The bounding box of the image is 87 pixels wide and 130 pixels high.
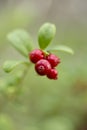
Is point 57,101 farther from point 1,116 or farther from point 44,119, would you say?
point 1,116

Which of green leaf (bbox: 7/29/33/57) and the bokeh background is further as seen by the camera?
the bokeh background

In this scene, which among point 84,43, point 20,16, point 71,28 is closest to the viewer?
point 20,16

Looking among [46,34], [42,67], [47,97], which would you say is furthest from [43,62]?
[47,97]

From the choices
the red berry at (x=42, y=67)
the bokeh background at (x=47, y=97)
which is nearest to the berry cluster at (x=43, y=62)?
the red berry at (x=42, y=67)

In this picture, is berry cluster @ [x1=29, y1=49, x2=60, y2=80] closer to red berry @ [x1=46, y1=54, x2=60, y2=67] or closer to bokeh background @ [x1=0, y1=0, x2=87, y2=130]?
red berry @ [x1=46, y1=54, x2=60, y2=67]

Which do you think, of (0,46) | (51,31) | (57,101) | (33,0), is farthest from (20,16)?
(33,0)

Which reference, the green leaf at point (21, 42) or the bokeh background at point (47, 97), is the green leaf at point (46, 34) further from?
the bokeh background at point (47, 97)

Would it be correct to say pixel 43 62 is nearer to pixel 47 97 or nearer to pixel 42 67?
pixel 42 67

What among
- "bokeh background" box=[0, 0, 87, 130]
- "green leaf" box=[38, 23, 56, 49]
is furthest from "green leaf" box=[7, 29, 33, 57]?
"bokeh background" box=[0, 0, 87, 130]
